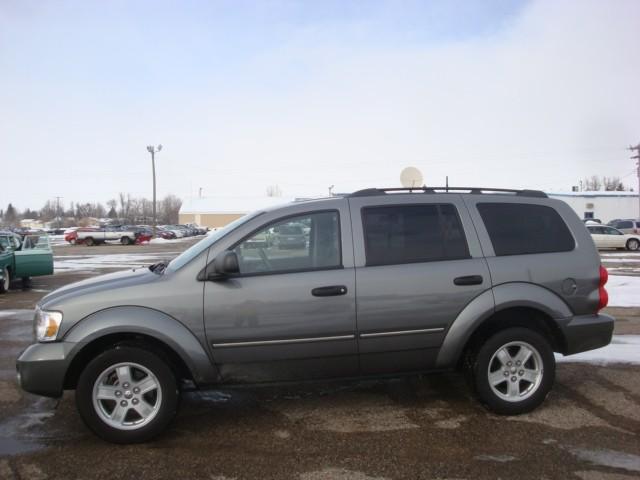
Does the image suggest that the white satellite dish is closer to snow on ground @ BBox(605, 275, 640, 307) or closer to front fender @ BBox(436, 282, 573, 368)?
snow on ground @ BBox(605, 275, 640, 307)

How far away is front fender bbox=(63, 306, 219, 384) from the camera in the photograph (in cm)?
385

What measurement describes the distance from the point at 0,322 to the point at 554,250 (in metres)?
8.46

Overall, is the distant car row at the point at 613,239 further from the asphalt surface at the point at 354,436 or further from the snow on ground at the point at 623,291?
the asphalt surface at the point at 354,436

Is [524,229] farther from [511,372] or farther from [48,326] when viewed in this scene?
[48,326]

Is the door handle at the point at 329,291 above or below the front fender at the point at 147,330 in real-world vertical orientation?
above

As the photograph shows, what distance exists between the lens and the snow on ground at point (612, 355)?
589 centimetres

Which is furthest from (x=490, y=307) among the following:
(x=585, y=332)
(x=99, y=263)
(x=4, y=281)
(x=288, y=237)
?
(x=99, y=263)

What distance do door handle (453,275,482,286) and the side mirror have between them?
1.74 metres

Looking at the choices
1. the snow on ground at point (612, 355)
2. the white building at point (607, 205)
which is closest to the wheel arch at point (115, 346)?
the snow on ground at point (612, 355)

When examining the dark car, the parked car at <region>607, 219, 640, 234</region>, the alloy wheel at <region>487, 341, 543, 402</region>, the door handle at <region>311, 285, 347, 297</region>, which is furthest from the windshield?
the parked car at <region>607, 219, 640, 234</region>

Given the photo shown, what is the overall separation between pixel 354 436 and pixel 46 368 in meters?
2.31

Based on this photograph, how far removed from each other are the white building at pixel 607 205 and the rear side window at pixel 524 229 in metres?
61.1

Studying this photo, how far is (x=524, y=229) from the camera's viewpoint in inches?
180

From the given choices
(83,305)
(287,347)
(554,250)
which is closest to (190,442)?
(287,347)
